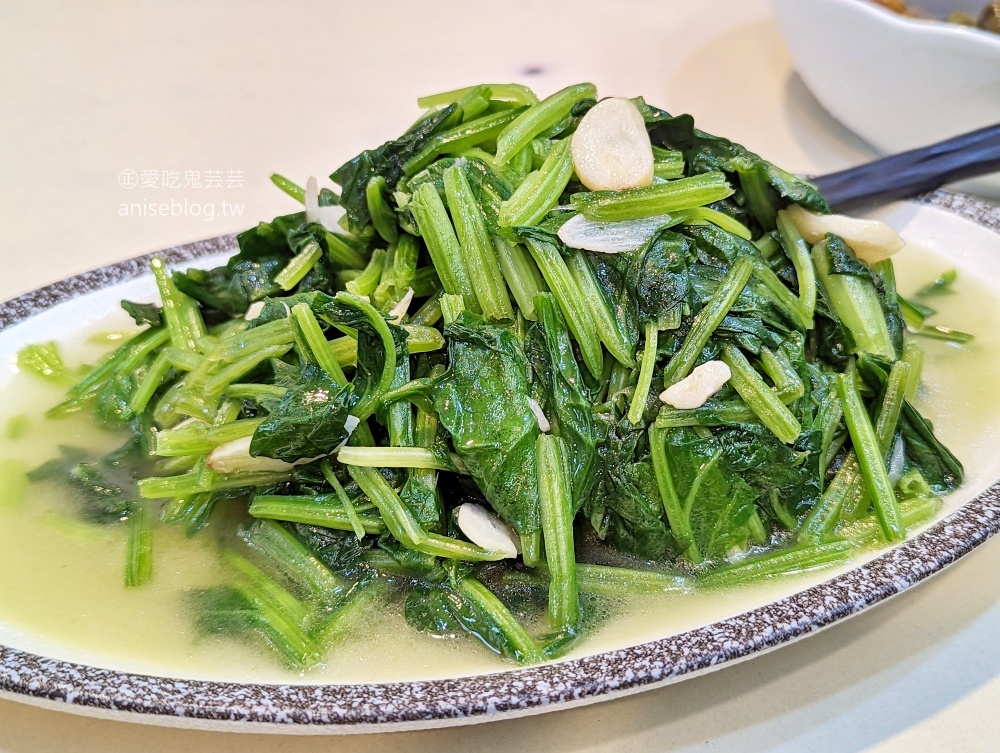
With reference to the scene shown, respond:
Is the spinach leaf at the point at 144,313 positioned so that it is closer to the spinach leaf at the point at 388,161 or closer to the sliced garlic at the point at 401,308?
the spinach leaf at the point at 388,161

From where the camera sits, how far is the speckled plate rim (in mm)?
1187

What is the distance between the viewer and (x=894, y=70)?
2.92 metres

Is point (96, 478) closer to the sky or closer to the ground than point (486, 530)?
closer to the ground

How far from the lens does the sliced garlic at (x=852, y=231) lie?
185cm

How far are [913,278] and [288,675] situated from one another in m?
2.14

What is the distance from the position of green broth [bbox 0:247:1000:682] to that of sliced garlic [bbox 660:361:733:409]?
0.37 meters

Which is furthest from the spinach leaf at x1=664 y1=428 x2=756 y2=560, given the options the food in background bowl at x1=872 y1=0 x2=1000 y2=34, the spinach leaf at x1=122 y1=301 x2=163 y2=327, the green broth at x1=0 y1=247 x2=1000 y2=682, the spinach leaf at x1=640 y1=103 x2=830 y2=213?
the food in background bowl at x1=872 y1=0 x2=1000 y2=34

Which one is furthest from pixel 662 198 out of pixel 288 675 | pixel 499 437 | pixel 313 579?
pixel 288 675

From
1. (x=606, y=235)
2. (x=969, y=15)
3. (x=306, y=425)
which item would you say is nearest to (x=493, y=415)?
(x=306, y=425)

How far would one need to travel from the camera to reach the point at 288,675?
1393 mm

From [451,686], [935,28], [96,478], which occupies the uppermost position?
[935,28]

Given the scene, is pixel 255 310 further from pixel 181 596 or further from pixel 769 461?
pixel 769 461

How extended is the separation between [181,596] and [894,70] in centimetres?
296

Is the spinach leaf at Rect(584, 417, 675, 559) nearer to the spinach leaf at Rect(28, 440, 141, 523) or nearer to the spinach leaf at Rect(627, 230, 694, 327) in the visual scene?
the spinach leaf at Rect(627, 230, 694, 327)
